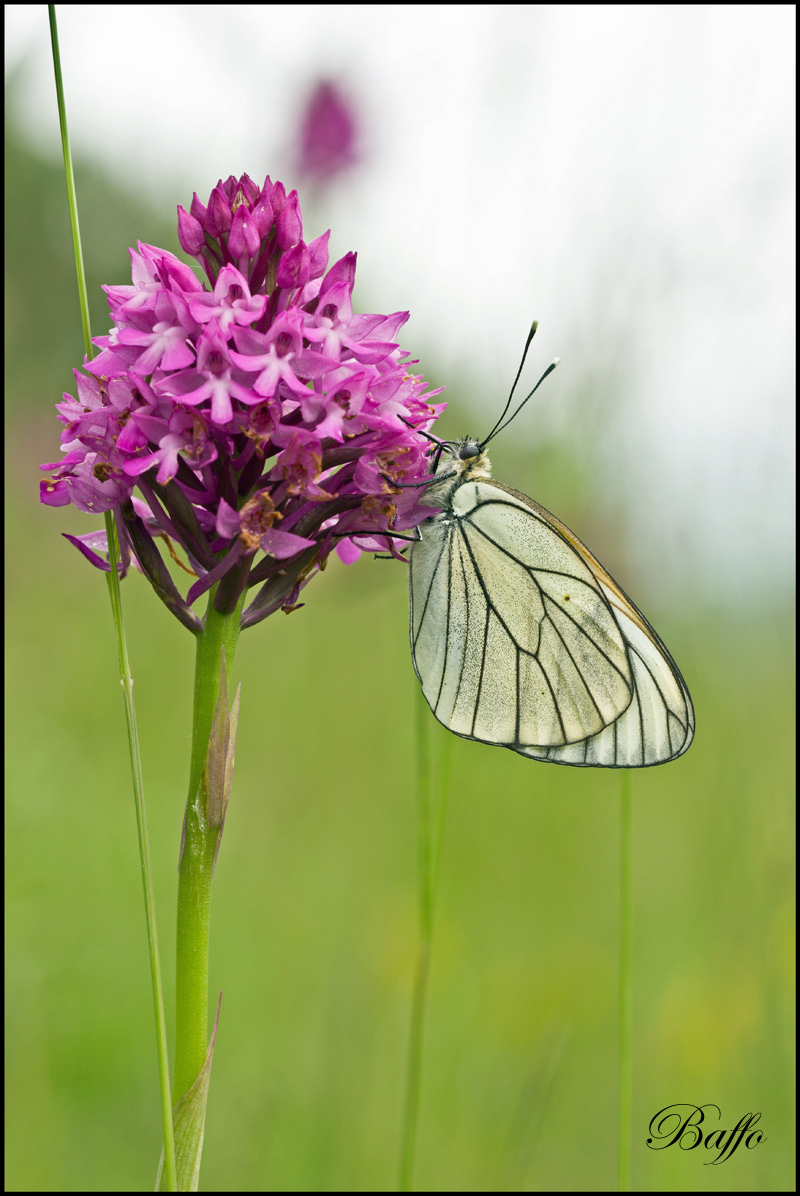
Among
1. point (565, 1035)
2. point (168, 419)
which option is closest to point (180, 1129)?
point (168, 419)

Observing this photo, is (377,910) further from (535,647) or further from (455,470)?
(455,470)

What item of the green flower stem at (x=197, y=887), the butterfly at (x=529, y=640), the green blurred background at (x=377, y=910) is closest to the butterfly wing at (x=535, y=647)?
the butterfly at (x=529, y=640)

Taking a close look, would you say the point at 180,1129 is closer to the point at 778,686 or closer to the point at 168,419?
the point at 168,419

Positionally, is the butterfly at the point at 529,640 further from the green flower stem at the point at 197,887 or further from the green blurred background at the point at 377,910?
the green flower stem at the point at 197,887

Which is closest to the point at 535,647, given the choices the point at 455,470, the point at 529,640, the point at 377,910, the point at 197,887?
the point at 529,640

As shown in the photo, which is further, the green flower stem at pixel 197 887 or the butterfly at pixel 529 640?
the butterfly at pixel 529 640

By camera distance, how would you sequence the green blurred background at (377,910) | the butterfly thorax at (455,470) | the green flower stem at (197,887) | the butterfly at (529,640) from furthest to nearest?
the green blurred background at (377,910) → the butterfly at (529,640) → the butterfly thorax at (455,470) → the green flower stem at (197,887)
